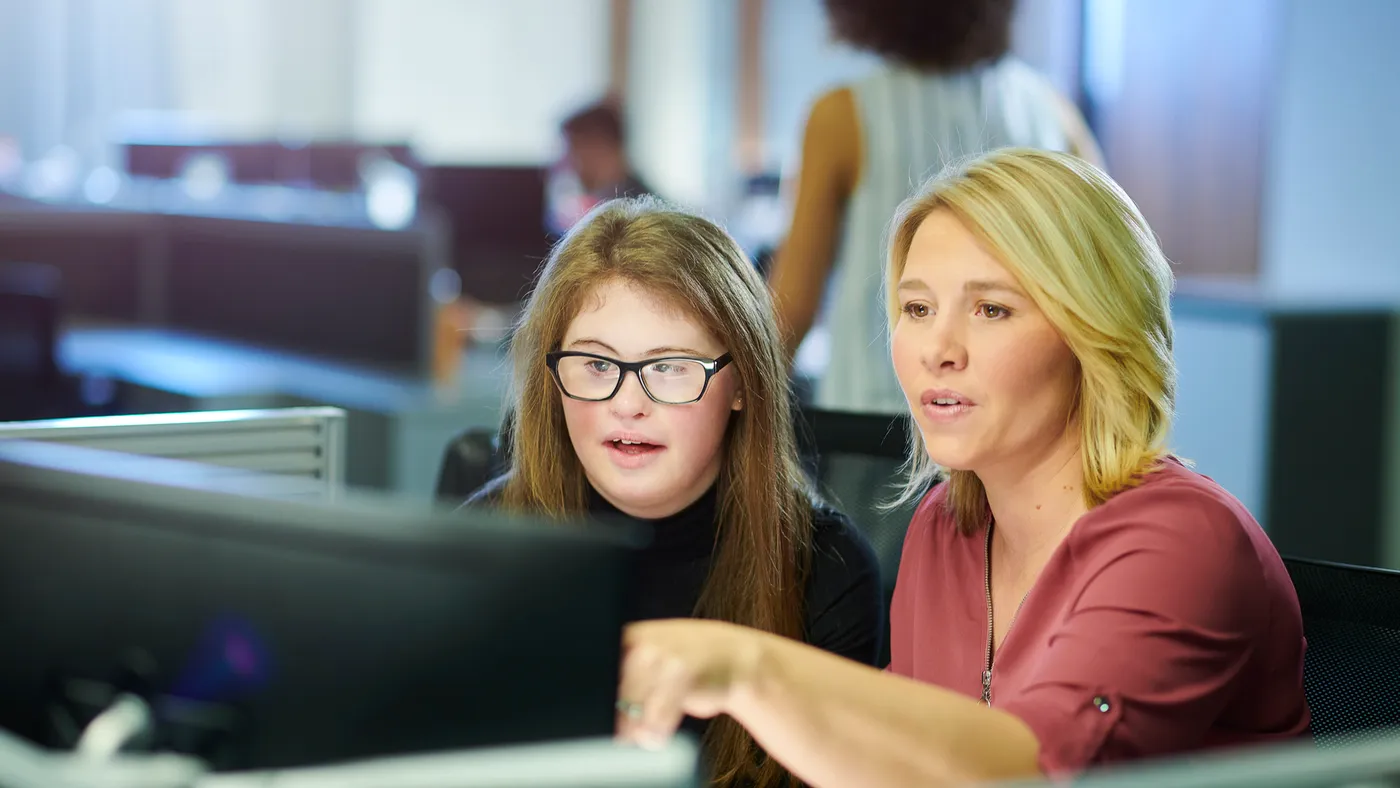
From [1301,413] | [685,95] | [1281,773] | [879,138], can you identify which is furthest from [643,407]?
[685,95]

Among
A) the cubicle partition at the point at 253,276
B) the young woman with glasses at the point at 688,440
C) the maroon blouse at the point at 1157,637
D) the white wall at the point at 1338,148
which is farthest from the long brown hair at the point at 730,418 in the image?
the white wall at the point at 1338,148

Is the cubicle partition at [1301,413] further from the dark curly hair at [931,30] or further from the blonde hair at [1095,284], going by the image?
the blonde hair at [1095,284]

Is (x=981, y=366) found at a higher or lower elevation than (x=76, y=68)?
lower

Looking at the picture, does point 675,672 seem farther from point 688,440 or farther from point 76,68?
point 76,68

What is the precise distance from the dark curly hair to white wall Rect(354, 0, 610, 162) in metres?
5.29

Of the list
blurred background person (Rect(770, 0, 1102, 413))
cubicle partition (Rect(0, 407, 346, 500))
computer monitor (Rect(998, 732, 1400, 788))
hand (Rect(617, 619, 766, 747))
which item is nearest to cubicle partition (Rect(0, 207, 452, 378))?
blurred background person (Rect(770, 0, 1102, 413))

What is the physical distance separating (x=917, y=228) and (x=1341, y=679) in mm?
476

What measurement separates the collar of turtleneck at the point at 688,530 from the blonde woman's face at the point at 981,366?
0.31 metres

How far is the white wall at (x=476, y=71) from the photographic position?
7.31m

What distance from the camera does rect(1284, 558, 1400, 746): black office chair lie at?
1127 mm

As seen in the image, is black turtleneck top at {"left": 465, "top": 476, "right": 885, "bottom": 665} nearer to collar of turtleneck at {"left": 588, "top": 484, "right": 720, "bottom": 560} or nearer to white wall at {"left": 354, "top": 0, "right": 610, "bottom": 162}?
collar of turtleneck at {"left": 588, "top": 484, "right": 720, "bottom": 560}

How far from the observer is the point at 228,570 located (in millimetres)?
696

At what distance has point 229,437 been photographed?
1.54 metres

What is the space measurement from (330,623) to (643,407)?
1.96 feet
